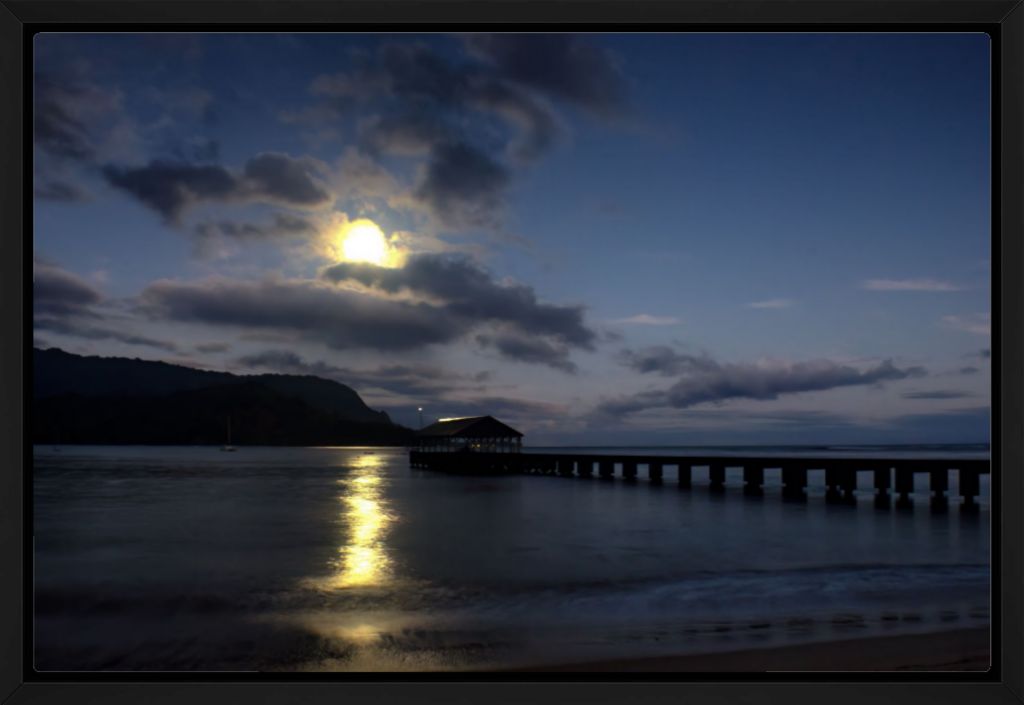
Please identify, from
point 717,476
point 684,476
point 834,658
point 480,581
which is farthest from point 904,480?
point 834,658

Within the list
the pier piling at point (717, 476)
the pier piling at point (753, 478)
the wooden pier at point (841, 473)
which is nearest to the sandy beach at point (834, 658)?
the wooden pier at point (841, 473)

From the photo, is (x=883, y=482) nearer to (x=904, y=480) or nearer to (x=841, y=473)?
(x=904, y=480)

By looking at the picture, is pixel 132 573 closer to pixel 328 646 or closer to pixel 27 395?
pixel 328 646

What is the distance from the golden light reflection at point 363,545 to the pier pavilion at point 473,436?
7343 mm

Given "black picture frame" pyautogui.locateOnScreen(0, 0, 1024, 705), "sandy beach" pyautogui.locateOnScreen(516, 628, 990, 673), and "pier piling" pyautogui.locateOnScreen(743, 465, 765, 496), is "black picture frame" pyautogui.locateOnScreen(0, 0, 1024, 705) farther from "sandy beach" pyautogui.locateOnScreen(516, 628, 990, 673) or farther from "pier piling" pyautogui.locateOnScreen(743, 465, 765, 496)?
"pier piling" pyautogui.locateOnScreen(743, 465, 765, 496)

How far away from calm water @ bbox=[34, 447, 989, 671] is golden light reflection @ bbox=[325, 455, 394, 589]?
0.20 ft

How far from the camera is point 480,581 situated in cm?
667

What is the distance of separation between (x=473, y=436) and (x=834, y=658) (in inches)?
857

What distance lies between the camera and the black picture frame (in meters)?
2.26

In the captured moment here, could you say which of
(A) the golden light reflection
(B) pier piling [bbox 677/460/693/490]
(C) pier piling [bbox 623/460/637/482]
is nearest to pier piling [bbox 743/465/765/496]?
(B) pier piling [bbox 677/460/693/490]

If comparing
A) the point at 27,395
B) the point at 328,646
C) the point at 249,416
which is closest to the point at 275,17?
the point at 27,395

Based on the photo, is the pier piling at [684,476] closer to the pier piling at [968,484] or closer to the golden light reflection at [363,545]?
the pier piling at [968,484]

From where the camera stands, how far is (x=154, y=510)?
14.5 metres

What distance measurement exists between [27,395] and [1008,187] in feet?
10.9
